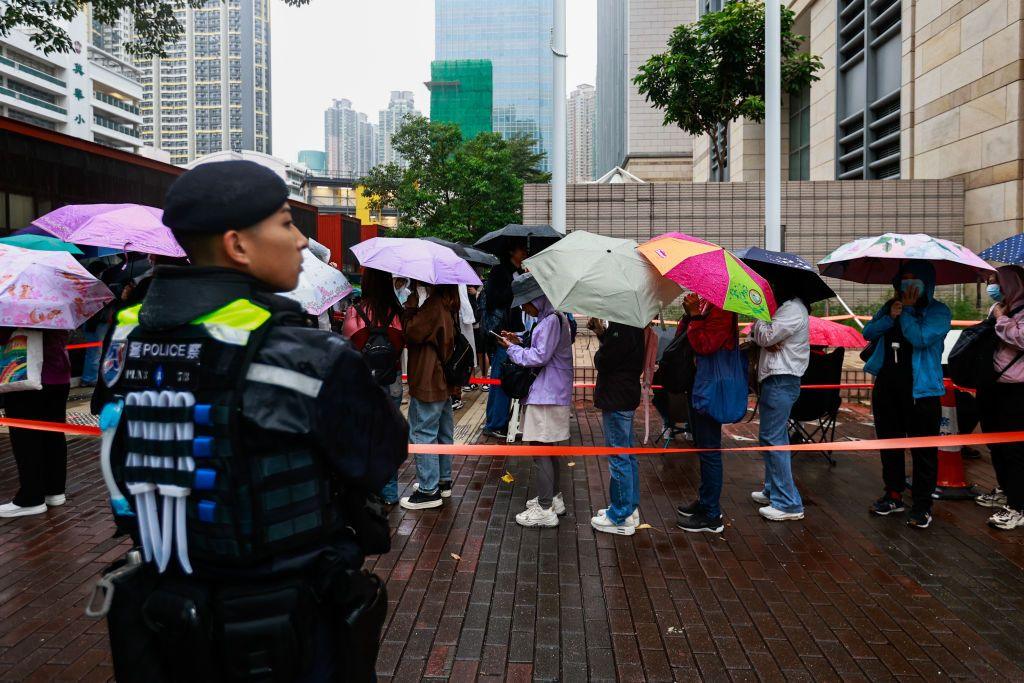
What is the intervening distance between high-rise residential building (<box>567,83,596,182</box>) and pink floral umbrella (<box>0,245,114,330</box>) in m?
165

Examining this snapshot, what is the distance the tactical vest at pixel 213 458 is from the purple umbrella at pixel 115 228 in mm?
3580

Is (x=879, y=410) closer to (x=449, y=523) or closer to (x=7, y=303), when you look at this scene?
(x=449, y=523)

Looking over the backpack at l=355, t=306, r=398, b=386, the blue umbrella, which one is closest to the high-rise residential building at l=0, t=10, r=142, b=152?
the backpack at l=355, t=306, r=398, b=386

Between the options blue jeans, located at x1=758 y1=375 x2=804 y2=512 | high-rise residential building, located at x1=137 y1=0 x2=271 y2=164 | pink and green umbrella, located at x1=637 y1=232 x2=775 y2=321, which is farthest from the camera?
high-rise residential building, located at x1=137 y1=0 x2=271 y2=164

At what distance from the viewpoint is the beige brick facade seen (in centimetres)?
1221

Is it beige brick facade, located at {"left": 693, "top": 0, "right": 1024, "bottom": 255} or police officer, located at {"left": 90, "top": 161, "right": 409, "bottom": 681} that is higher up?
beige brick facade, located at {"left": 693, "top": 0, "right": 1024, "bottom": 255}

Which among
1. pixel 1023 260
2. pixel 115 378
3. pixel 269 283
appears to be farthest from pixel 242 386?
pixel 1023 260

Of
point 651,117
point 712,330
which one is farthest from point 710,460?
point 651,117

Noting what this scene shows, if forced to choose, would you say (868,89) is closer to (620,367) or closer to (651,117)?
(620,367)

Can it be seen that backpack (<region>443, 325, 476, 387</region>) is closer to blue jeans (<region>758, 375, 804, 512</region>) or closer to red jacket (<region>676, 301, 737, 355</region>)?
red jacket (<region>676, 301, 737, 355</region>)

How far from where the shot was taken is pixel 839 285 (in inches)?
574

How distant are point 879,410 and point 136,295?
5089 millimetres

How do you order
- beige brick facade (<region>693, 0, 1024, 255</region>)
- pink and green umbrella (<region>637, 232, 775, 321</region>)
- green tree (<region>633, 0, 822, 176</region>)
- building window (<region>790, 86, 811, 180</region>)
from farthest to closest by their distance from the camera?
building window (<region>790, 86, 811, 180</region>) → green tree (<region>633, 0, 822, 176</region>) → beige brick facade (<region>693, 0, 1024, 255</region>) → pink and green umbrella (<region>637, 232, 775, 321</region>)

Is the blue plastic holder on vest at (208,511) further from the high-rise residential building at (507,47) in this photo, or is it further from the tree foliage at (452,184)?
the high-rise residential building at (507,47)
